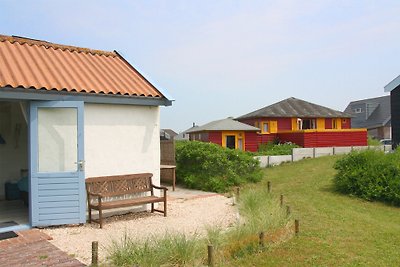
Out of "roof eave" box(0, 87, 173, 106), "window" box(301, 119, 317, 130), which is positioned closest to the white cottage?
"roof eave" box(0, 87, 173, 106)

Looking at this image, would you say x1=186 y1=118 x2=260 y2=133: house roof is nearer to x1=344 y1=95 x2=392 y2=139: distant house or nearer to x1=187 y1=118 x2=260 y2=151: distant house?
x1=187 y1=118 x2=260 y2=151: distant house

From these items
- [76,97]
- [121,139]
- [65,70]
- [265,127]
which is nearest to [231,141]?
[265,127]

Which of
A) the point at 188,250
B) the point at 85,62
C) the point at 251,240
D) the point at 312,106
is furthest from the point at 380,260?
the point at 312,106

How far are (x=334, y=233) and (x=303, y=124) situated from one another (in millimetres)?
25031

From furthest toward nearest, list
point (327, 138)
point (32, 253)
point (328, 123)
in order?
point (328, 123), point (327, 138), point (32, 253)

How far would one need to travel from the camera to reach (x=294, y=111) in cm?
3103

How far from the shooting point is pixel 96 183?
8023mm

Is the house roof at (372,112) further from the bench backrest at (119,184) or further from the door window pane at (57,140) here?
the door window pane at (57,140)

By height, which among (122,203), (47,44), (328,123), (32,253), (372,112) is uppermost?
(372,112)

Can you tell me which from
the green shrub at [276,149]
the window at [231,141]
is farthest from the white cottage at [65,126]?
the window at [231,141]

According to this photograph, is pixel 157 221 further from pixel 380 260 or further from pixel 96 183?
pixel 380 260

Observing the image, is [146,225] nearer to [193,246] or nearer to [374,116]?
[193,246]

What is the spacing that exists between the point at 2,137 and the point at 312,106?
89.0 feet

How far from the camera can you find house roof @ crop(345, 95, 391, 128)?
44125 millimetres
